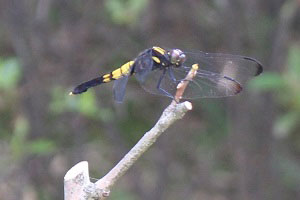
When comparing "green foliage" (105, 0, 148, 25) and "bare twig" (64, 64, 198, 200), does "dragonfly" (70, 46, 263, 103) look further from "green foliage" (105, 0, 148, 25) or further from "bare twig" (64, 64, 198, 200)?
"green foliage" (105, 0, 148, 25)

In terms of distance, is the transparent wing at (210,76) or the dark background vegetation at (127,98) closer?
the transparent wing at (210,76)

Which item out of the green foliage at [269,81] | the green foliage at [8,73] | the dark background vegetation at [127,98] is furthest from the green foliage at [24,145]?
the green foliage at [269,81]

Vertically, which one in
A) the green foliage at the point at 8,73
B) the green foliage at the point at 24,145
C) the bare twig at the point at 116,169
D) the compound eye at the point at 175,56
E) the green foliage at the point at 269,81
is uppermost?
the green foliage at the point at 269,81

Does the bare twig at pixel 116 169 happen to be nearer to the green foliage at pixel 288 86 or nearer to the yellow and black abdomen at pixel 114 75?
the yellow and black abdomen at pixel 114 75

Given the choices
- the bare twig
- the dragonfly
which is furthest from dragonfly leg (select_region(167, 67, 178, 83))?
the bare twig

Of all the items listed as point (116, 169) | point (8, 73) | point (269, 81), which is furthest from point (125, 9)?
point (116, 169)

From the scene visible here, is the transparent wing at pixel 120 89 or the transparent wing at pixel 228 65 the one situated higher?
the transparent wing at pixel 228 65

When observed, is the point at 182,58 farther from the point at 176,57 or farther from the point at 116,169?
the point at 116,169
